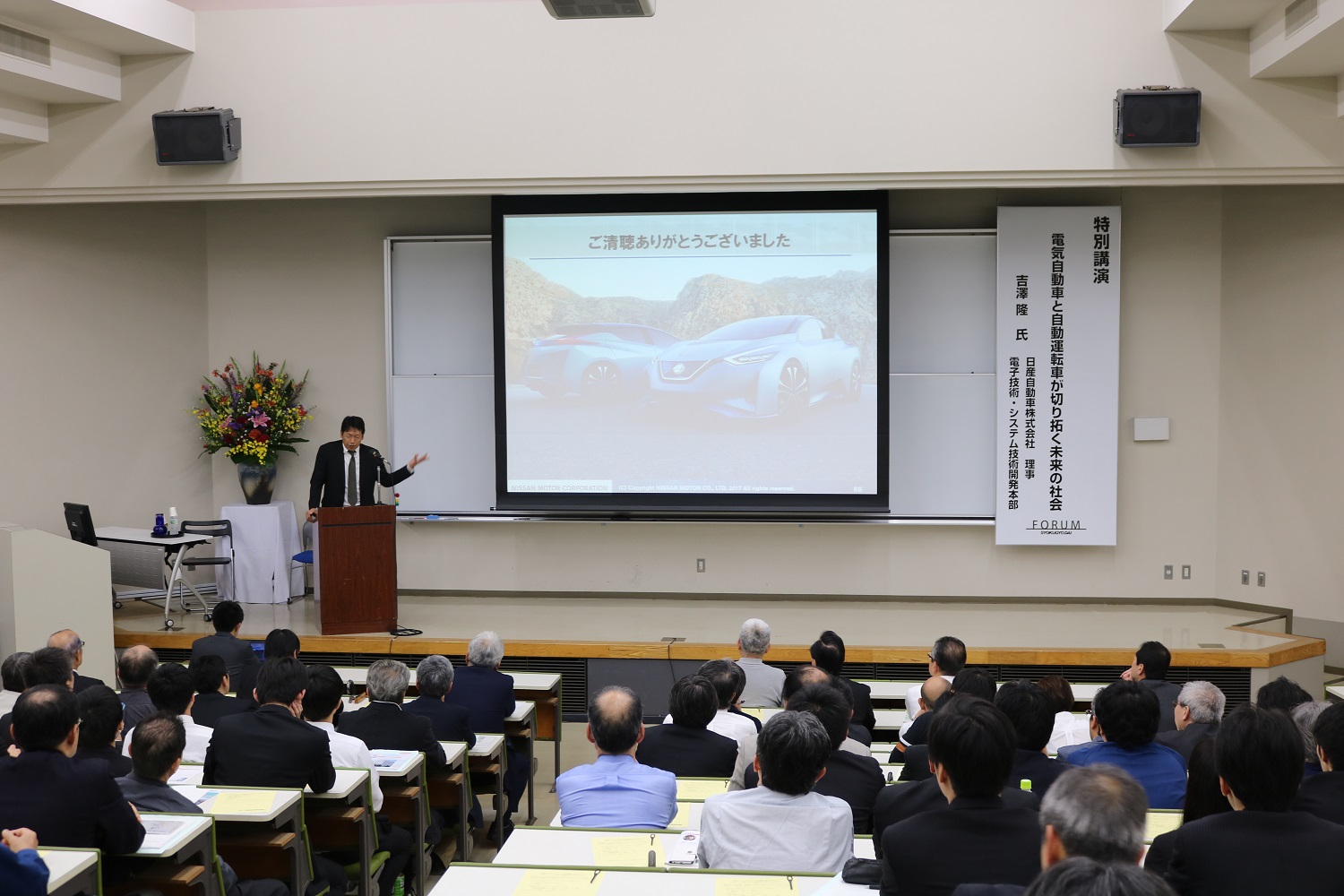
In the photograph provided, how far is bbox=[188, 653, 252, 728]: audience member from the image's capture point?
13.2ft

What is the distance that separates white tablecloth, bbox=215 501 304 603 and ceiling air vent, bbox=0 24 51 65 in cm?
305

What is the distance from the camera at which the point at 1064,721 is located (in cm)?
418

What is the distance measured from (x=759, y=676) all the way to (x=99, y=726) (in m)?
2.50

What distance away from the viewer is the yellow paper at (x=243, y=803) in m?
3.03

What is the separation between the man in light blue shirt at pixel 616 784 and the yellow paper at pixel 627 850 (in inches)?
9.5

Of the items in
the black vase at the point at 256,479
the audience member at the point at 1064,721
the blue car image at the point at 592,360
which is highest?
the blue car image at the point at 592,360

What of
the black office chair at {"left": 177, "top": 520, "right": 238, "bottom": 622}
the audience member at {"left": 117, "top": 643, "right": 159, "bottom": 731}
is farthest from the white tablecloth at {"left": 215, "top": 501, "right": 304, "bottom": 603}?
the audience member at {"left": 117, "top": 643, "right": 159, "bottom": 731}

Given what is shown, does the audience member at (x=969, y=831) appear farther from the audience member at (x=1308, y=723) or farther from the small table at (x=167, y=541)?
the small table at (x=167, y=541)

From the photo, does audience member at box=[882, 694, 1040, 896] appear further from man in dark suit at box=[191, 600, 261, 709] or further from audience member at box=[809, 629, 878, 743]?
man in dark suit at box=[191, 600, 261, 709]

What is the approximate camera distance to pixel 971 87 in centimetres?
660

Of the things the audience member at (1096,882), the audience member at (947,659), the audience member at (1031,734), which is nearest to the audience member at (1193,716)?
the audience member at (1031,734)

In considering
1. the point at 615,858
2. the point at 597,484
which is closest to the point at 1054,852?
the point at 615,858

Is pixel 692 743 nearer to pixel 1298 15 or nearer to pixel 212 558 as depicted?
pixel 1298 15

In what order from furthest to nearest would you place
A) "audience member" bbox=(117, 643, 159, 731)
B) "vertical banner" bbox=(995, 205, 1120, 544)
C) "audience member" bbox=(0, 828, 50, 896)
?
"vertical banner" bbox=(995, 205, 1120, 544), "audience member" bbox=(117, 643, 159, 731), "audience member" bbox=(0, 828, 50, 896)
